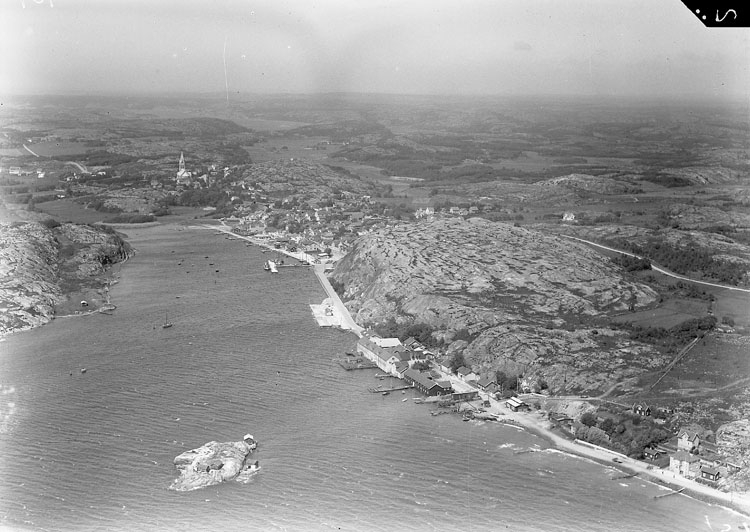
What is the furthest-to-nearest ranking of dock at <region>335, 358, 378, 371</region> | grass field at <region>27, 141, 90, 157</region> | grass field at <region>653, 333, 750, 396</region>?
grass field at <region>27, 141, 90, 157</region>
dock at <region>335, 358, 378, 371</region>
grass field at <region>653, 333, 750, 396</region>

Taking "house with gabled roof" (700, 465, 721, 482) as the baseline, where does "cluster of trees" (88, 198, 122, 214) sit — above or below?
above

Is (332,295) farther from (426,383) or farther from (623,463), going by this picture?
(623,463)

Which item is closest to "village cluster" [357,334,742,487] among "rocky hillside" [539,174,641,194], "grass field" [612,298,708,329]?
"grass field" [612,298,708,329]

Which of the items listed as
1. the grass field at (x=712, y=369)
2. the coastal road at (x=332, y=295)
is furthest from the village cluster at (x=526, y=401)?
the grass field at (x=712, y=369)

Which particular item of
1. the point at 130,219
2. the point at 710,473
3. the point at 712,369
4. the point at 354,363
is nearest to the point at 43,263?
the point at 354,363

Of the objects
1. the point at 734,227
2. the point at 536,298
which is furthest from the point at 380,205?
the point at 536,298

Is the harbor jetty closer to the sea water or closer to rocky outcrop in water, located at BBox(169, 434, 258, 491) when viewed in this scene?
the sea water
